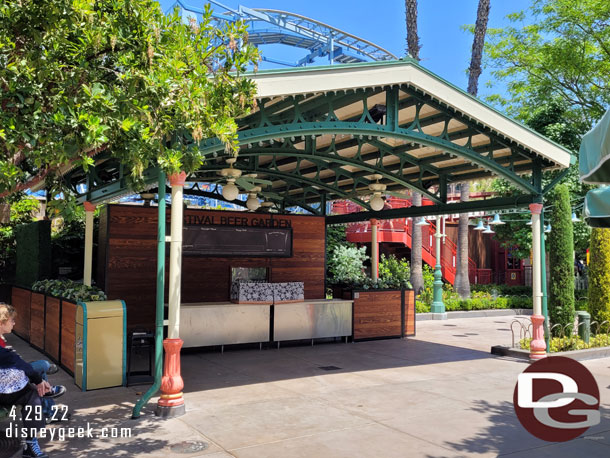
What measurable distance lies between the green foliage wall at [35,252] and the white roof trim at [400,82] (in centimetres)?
665

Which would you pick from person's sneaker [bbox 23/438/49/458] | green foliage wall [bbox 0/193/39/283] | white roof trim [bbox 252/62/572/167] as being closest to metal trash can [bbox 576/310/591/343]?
white roof trim [bbox 252/62/572/167]

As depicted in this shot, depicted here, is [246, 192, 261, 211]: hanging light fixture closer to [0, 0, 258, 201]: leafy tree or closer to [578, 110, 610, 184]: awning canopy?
[0, 0, 258, 201]: leafy tree

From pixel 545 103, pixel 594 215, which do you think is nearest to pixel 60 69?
pixel 594 215

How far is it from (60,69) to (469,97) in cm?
690

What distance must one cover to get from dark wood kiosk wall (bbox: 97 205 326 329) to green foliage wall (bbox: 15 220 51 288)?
3.85 feet

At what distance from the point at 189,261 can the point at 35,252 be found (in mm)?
3362

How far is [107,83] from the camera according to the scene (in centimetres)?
514

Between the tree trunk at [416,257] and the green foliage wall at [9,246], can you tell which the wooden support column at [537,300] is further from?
the green foliage wall at [9,246]

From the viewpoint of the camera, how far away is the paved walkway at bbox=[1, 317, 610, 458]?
215 inches

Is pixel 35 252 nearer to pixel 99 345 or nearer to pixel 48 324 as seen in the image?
pixel 48 324

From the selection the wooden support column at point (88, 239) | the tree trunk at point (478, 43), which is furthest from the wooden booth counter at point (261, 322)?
the tree trunk at point (478, 43)

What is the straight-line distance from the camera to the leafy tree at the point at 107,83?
13.9ft

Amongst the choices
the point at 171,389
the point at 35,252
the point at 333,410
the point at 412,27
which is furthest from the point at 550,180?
the point at 171,389

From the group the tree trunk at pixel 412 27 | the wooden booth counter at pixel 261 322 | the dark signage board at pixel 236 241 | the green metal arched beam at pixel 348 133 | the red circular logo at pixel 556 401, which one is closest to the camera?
the red circular logo at pixel 556 401
